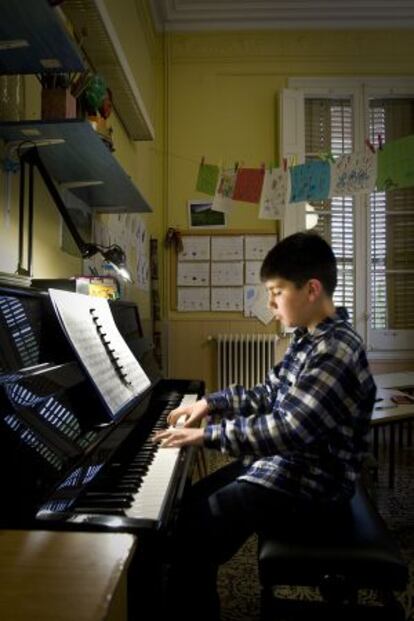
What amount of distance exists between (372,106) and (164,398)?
11.9ft

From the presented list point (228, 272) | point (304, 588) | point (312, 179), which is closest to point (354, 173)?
point (312, 179)

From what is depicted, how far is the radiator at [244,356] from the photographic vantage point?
13.6 ft

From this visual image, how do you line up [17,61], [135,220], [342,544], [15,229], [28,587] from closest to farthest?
[28,587] → [342,544] → [17,61] → [15,229] → [135,220]

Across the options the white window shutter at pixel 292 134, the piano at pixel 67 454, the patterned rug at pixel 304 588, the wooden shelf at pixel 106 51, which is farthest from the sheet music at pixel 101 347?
the white window shutter at pixel 292 134

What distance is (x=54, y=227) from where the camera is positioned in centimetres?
197

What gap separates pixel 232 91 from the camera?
169 inches

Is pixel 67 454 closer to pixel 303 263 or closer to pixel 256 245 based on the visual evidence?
pixel 303 263

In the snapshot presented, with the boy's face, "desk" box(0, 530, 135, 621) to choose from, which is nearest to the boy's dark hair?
the boy's face

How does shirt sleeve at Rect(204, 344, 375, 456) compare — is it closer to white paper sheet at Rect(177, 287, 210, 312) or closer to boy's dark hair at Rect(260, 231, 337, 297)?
boy's dark hair at Rect(260, 231, 337, 297)

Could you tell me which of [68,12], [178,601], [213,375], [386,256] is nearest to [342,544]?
[178,601]

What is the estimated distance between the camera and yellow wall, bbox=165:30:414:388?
4281mm

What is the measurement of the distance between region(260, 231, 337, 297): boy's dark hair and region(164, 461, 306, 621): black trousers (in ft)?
1.88

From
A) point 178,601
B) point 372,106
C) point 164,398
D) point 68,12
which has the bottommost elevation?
point 178,601

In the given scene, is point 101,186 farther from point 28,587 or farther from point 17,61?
point 28,587
